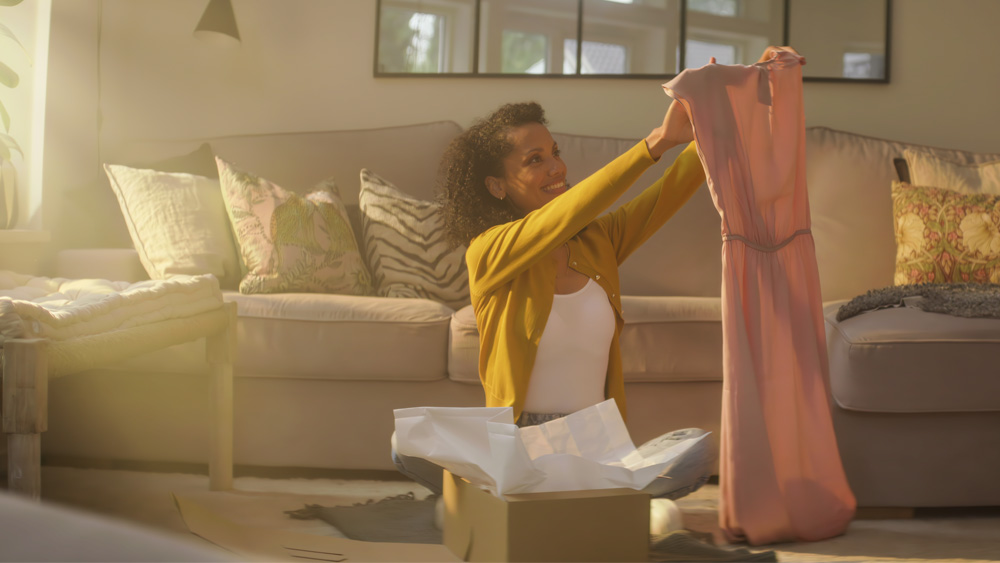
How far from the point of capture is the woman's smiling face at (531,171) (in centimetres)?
166

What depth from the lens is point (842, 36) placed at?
9.93ft

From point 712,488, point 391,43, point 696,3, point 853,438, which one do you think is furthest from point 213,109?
point 853,438

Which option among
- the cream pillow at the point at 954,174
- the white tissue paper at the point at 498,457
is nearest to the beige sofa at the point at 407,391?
the cream pillow at the point at 954,174

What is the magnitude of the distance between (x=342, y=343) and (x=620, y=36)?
1.68 metres

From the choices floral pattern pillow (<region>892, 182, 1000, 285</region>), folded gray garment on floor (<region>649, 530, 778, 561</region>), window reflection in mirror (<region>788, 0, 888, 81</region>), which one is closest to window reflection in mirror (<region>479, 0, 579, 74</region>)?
window reflection in mirror (<region>788, 0, 888, 81</region>)

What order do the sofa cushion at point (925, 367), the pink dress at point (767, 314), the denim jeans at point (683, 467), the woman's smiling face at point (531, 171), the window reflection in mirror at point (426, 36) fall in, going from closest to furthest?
the denim jeans at point (683, 467) → the pink dress at point (767, 314) → the woman's smiling face at point (531, 171) → the sofa cushion at point (925, 367) → the window reflection in mirror at point (426, 36)

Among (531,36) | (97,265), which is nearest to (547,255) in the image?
(97,265)

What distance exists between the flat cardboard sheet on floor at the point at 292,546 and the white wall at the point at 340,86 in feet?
7.03

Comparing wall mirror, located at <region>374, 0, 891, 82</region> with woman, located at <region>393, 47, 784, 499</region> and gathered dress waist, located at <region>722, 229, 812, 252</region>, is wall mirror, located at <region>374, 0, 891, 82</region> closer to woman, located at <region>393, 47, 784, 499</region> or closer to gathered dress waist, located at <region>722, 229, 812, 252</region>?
woman, located at <region>393, 47, 784, 499</region>

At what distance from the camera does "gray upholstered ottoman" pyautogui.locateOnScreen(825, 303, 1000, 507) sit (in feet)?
5.92

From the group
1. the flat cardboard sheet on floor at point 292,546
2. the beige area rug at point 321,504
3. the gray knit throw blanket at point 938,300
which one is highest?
the gray knit throw blanket at point 938,300

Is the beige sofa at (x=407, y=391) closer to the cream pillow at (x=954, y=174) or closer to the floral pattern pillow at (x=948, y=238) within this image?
the floral pattern pillow at (x=948, y=238)

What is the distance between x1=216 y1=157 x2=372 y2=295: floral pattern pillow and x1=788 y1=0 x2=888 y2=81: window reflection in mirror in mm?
1774

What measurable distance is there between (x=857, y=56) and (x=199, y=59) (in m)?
2.46
